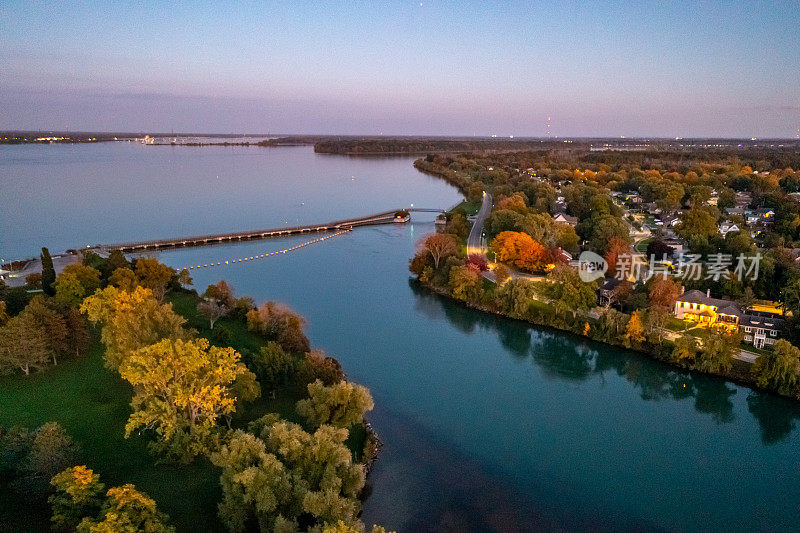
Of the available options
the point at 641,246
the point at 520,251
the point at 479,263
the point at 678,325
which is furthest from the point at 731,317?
the point at 641,246

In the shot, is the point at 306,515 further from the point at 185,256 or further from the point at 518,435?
the point at 185,256

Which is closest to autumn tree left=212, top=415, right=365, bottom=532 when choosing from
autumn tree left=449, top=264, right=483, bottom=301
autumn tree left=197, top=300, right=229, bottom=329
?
autumn tree left=197, top=300, right=229, bottom=329

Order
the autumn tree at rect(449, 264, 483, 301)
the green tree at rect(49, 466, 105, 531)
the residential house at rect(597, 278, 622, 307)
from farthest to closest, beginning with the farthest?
the autumn tree at rect(449, 264, 483, 301)
the residential house at rect(597, 278, 622, 307)
the green tree at rect(49, 466, 105, 531)

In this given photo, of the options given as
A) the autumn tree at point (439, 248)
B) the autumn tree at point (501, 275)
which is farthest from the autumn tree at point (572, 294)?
the autumn tree at point (439, 248)

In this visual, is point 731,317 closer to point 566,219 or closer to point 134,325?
point 566,219

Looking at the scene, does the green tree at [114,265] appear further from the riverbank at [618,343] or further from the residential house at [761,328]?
the residential house at [761,328]

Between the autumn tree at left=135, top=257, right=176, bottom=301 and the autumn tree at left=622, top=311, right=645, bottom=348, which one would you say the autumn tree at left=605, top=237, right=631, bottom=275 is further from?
the autumn tree at left=135, top=257, right=176, bottom=301

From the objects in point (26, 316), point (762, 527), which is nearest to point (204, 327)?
→ point (26, 316)
